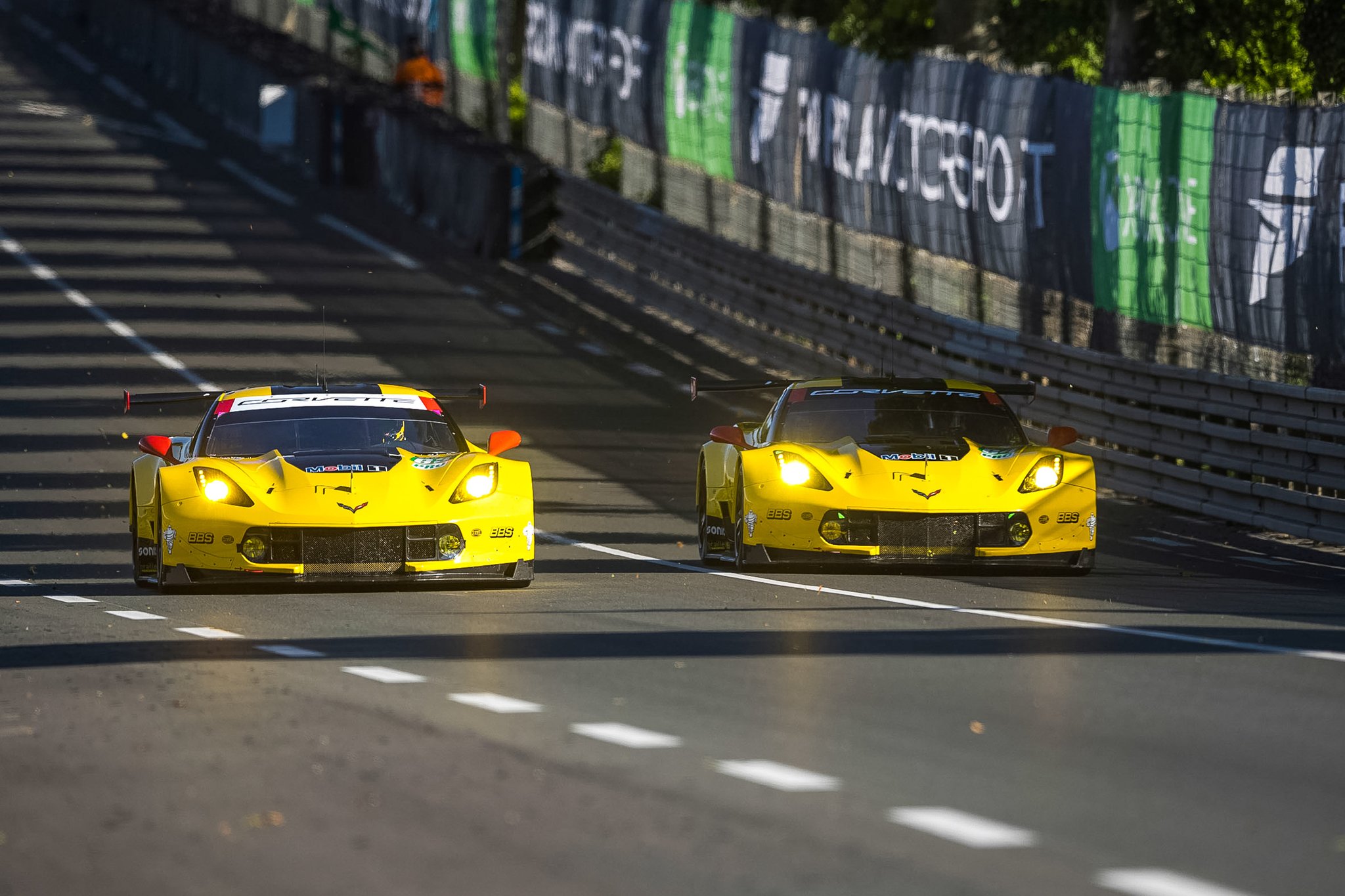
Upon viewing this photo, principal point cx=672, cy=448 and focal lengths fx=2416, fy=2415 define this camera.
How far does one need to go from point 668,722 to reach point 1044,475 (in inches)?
239

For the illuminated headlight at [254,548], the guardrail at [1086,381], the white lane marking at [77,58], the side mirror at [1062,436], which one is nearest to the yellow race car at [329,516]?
the illuminated headlight at [254,548]

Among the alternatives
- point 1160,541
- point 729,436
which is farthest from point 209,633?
point 1160,541

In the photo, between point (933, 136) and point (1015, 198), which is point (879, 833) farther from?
point (933, 136)

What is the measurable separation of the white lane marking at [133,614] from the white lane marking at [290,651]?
1504mm

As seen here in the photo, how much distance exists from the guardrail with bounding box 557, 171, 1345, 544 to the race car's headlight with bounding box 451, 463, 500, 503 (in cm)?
563

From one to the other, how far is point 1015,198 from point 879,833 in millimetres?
15560

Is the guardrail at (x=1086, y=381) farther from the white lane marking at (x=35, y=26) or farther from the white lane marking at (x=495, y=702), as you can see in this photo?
the white lane marking at (x=35, y=26)

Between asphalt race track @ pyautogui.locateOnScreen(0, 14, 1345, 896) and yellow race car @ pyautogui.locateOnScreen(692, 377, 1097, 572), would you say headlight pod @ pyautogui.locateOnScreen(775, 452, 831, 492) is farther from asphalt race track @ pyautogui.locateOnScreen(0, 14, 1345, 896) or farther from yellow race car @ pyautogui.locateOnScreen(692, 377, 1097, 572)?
asphalt race track @ pyautogui.locateOnScreen(0, 14, 1345, 896)

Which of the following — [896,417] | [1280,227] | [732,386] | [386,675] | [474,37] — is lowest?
[386,675]

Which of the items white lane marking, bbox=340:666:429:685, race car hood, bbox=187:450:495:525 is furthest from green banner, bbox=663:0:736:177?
white lane marking, bbox=340:666:429:685

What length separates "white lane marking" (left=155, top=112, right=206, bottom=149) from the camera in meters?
46.7

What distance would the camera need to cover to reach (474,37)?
143 ft

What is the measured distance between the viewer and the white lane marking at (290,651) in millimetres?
10289

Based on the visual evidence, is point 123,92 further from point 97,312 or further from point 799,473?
point 799,473
